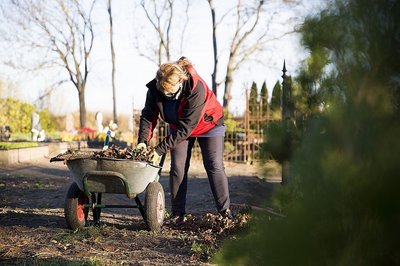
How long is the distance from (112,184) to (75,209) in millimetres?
372

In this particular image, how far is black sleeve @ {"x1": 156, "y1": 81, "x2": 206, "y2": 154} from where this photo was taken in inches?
180

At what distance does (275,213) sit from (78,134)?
2684cm

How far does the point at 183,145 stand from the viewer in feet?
16.2

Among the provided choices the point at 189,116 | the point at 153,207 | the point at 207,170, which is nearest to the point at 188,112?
the point at 189,116

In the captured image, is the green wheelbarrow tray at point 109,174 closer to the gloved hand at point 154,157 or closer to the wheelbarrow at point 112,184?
the wheelbarrow at point 112,184

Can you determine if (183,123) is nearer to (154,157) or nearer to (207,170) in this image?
(154,157)

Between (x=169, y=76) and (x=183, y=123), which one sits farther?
(x=183, y=123)

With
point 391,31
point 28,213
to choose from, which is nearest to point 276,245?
point 391,31

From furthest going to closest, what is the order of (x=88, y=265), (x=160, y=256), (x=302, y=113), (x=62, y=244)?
(x=62, y=244)
(x=160, y=256)
(x=88, y=265)
(x=302, y=113)

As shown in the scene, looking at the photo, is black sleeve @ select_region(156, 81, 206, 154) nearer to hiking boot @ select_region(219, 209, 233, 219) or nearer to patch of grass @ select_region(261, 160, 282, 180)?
hiking boot @ select_region(219, 209, 233, 219)

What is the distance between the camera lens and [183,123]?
4.58 m

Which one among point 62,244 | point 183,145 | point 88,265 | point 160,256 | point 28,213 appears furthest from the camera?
point 28,213

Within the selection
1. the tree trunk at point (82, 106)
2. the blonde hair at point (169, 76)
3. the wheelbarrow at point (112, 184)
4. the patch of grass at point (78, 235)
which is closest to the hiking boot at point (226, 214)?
the wheelbarrow at point (112, 184)

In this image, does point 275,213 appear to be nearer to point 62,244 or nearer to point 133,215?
point 62,244
